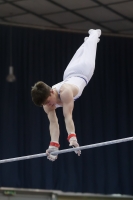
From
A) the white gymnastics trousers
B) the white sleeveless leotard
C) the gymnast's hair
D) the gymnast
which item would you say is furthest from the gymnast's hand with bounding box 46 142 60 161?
the white gymnastics trousers

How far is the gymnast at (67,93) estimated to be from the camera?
18.7ft

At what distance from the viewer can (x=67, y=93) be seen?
19.2 ft

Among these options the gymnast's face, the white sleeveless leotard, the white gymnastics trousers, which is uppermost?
the white gymnastics trousers

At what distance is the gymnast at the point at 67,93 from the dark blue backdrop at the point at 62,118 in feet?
17.8

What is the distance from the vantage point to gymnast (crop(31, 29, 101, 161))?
18.7ft

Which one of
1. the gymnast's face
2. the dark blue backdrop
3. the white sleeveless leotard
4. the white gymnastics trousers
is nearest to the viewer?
the gymnast's face

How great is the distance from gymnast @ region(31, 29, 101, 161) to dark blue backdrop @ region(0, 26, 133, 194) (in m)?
5.41

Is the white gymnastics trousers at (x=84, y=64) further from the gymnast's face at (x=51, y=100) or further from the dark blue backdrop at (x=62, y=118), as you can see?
the dark blue backdrop at (x=62, y=118)

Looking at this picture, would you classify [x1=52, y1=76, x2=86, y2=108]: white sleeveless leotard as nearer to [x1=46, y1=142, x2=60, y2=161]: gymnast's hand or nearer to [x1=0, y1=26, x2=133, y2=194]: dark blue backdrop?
[x1=46, y1=142, x2=60, y2=161]: gymnast's hand

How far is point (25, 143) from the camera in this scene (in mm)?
11781

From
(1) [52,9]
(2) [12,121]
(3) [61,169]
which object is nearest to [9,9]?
(1) [52,9]

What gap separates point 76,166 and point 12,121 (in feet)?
5.20

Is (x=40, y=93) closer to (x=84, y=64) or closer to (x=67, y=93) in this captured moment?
(x=67, y=93)

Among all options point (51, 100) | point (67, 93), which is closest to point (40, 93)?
point (51, 100)
